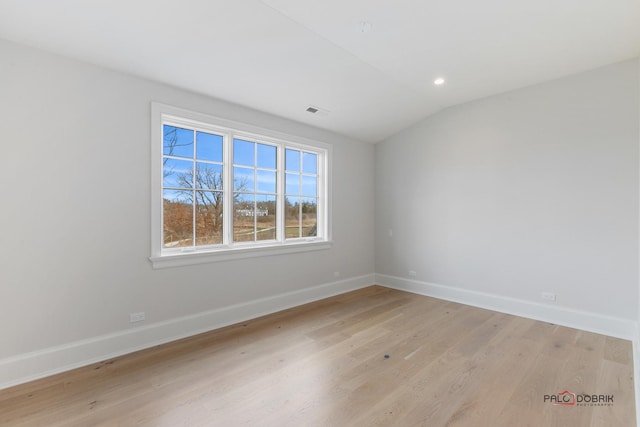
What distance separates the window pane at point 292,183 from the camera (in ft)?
13.7

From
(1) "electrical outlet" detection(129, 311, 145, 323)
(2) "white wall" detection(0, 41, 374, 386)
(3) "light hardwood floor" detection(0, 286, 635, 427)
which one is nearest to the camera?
(3) "light hardwood floor" detection(0, 286, 635, 427)

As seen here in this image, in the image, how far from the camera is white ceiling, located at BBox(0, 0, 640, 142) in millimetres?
2168

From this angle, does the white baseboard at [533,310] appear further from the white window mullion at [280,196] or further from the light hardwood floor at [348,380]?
the white window mullion at [280,196]

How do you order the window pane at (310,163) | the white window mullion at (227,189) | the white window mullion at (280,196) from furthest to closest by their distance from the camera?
the window pane at (310,163)
the white window mullion at (280,196)
the white window mullion at (227,189)

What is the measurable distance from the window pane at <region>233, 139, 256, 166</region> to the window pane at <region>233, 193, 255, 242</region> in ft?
1.38

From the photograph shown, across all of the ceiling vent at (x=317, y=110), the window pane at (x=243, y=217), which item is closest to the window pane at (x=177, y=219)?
the window pane at (x=243, y=217)

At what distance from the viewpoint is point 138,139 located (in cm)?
280

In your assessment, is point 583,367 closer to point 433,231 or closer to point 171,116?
point 433,231

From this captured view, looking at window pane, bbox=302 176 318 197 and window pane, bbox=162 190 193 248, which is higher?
window pane, bbox=302 176 318 197

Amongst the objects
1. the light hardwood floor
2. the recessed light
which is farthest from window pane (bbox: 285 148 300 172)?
the light hardwood floor

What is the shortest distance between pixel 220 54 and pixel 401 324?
3437mm

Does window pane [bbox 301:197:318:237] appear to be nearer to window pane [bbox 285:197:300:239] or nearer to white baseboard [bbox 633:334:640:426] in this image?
window pane [bbox 285:197:300:239]

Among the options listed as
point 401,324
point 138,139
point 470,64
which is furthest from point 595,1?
point 138,139
